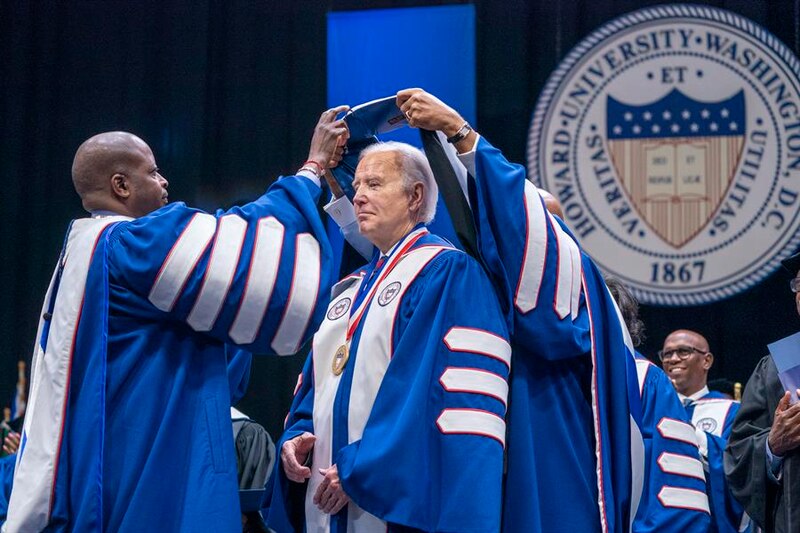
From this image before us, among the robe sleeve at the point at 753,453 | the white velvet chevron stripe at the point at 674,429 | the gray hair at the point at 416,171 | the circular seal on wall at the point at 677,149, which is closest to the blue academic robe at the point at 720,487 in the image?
the robe sleeve at the point at 753,453

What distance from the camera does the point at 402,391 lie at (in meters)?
2.69

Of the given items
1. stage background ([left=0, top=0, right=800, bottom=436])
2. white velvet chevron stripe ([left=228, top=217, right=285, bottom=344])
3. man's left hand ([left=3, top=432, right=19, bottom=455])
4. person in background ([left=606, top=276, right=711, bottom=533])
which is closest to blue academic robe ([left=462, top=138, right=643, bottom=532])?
white velvet chevron stripe ([left=228, top=217, right=285, bottom=344])

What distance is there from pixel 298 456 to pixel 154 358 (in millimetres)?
505

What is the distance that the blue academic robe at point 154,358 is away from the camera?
2.71 meters

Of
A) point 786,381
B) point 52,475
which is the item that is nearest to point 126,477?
point 52,475

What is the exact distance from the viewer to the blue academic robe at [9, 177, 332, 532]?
2705 mm

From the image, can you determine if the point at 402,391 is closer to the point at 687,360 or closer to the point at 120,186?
the point at 120,186

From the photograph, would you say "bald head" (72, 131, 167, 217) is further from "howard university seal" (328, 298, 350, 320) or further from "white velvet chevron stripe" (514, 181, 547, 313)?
"white velvet chevron stripe" (514, 181, 547, 313)

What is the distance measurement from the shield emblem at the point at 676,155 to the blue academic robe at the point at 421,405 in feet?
12.4

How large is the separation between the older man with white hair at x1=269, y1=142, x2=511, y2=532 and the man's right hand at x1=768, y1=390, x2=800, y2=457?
1.46m

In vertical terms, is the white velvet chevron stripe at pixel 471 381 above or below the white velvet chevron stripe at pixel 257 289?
below

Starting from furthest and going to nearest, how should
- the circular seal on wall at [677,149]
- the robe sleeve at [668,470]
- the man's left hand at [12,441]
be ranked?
1. the circular seal on wall at [677,149]
2. the man's left hand at [12,441]
3. the robe sleeve at [668,470]

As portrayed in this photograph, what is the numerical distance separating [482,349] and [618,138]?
4.16m

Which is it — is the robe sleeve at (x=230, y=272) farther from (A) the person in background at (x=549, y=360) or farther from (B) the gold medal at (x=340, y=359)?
(A) the person in background at (x=549, y=360)
